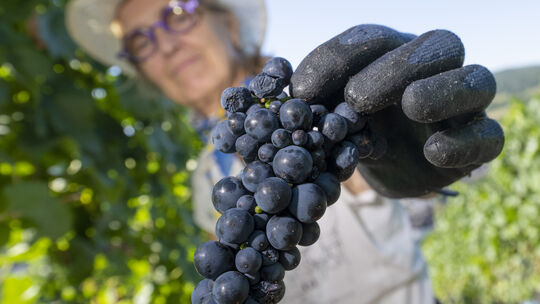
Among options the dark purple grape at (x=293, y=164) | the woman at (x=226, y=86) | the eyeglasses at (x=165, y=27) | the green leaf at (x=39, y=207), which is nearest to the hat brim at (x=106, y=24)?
the woman at (x=226, y=86)

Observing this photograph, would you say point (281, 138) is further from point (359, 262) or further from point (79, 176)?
point (79, 176)

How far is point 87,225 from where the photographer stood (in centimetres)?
178

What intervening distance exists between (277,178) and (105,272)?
1.74 m

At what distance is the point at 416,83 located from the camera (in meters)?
0.44

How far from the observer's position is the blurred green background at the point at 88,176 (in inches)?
54.2

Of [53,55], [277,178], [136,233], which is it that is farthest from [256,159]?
[136,233]

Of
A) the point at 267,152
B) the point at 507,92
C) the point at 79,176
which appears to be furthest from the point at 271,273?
the point at 507,92

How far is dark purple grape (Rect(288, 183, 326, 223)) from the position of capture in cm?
40

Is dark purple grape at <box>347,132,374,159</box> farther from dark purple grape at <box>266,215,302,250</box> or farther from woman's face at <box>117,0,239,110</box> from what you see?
woman's face at <box>117,0,239,110</box>

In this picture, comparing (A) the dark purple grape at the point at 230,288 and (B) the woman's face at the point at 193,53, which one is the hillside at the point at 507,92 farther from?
(B) the woman's face at the point at 193,53

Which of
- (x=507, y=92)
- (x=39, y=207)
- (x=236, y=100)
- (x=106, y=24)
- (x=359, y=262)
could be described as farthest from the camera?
(x=507, y=92)

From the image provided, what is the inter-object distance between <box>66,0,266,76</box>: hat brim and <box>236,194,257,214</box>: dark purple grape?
1237 mm

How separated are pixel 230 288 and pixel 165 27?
1.30m

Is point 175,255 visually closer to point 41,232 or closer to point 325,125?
point 41,232
